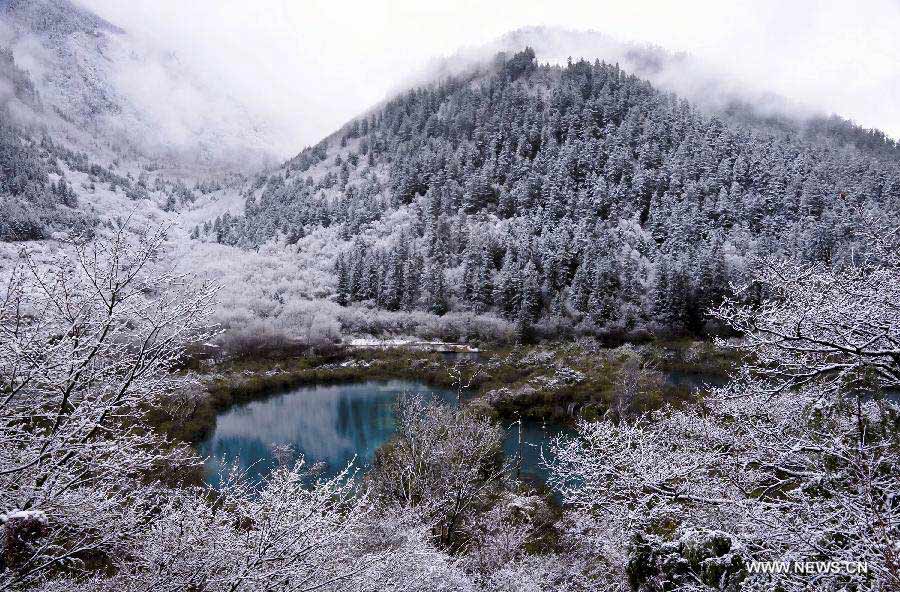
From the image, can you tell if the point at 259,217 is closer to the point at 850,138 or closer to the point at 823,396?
the point at 823,396

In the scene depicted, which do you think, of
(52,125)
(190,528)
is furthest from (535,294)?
(52,125)

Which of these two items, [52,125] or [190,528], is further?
[52,125]

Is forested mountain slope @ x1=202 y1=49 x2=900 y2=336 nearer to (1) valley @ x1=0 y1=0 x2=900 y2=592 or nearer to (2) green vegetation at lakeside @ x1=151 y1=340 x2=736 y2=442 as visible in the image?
(1) valley @ x1=0 y1=0 x2=900 y2=592

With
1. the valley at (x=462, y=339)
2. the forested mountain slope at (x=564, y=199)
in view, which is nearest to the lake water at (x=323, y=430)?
the valley at (x=462, y=339)

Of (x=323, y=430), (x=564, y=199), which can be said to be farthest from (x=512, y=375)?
(x=564, y=199)

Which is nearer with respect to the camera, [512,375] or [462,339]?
[512,375]

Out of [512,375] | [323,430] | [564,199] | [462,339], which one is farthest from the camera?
[564,199]

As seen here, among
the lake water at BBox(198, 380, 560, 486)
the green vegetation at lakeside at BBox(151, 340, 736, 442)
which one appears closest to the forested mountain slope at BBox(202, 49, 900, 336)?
the green vegetation at lakeside at BBox(151, 340, 736, 442)

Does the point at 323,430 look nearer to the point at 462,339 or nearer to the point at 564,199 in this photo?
the point at 462,339
